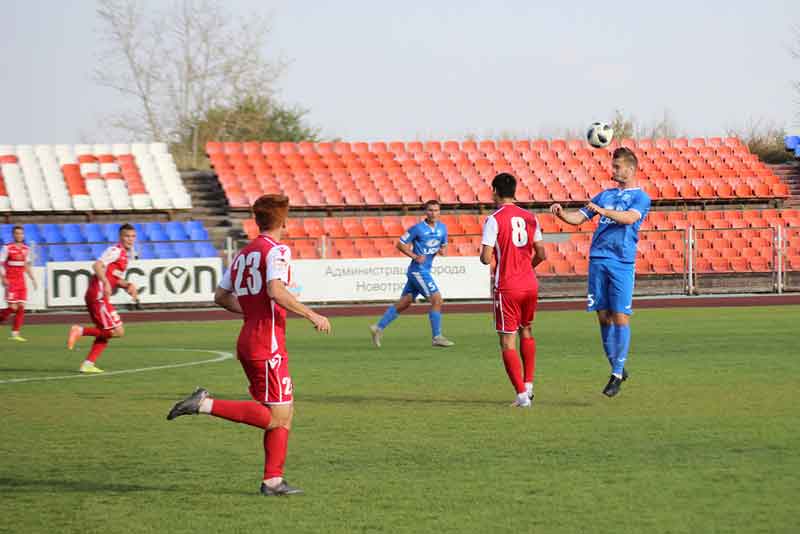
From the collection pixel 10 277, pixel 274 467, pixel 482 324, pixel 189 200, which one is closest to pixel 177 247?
pixel 189 200

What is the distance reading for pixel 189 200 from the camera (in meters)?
34.8

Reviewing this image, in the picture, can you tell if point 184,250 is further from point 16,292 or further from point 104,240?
point 16,292

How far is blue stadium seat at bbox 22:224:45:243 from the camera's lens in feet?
103

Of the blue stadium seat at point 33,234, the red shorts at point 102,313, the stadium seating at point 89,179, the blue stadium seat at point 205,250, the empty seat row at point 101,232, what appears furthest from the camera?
the stadium seating at point 89,179

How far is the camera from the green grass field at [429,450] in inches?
236

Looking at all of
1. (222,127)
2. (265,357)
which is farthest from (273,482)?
(222,127)

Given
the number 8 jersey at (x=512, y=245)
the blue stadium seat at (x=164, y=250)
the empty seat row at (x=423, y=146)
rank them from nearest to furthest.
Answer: the number 8 jersey at (x=512, y=245) < the blue stadium seat at (x=164, y=250) < the empty seat row at (x=423, y=146)

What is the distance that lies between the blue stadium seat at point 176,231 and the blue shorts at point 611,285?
74.0 ft

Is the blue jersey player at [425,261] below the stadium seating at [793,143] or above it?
below

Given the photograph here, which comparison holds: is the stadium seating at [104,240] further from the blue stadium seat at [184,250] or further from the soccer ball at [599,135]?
→ the soccer ball at [599,135]

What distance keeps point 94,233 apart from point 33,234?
1.64m

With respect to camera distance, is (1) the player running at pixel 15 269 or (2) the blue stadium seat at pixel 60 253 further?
(2) the blue stadium seat at pixel 60 253

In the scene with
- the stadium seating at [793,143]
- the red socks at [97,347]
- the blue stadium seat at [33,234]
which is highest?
the stadium seating at [793,143]

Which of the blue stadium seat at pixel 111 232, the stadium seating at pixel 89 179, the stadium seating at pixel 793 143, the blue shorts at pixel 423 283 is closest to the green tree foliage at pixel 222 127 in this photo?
the stadium seating at pixel 89 179
